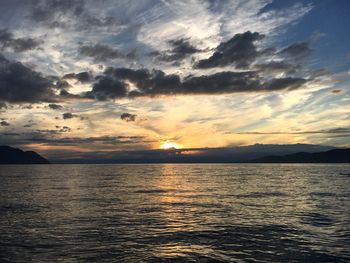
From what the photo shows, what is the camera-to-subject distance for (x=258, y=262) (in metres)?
20.2

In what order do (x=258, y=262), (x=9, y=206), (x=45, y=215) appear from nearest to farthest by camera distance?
(x=258, y=262), (x=45, y=215), (x=9, y=206)

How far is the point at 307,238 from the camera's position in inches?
1048

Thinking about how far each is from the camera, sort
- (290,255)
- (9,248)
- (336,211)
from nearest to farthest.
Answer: (290,255)
(9,248)
(336,211)

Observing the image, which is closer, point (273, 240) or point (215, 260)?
point (215, 260)

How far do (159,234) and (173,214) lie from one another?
1135 centimetres

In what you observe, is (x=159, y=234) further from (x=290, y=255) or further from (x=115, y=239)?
(x=290, y=255)

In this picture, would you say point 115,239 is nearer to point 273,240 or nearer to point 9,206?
point 273,240

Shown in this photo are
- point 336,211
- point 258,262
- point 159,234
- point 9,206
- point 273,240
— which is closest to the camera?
point 258,262

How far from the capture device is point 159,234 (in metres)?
28.5

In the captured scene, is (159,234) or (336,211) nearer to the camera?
(159,234)

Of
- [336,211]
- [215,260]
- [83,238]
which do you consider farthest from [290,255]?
[336,211]

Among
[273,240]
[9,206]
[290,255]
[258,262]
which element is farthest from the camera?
[9,206]

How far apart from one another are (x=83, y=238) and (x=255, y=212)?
2248cm

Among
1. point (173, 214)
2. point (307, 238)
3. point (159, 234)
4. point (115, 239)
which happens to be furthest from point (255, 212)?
point (115, 239)
